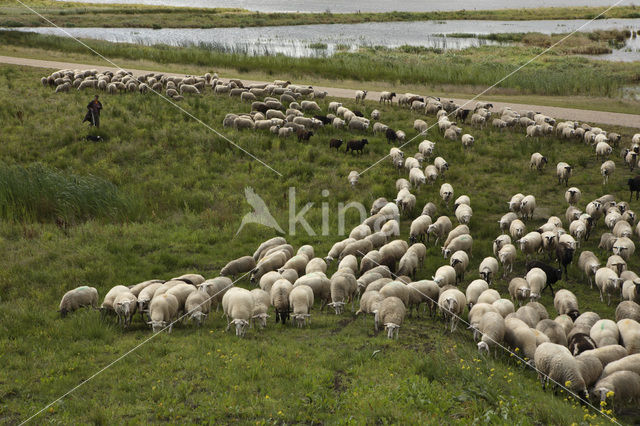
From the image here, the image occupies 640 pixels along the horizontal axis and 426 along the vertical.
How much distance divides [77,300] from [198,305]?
2.93 metres

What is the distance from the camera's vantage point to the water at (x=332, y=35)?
57062mm

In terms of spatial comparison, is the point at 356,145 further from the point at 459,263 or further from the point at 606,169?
the point at 459,263

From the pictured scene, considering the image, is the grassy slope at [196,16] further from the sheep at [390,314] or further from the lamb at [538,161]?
the sheep at [390,314]

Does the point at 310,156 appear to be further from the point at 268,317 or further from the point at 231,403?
the point at 231,403

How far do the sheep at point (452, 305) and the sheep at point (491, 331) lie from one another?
0.89 m

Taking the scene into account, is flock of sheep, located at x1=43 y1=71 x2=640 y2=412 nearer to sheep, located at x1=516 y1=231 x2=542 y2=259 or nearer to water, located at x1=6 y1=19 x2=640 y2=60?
sheep, located at x1=516 y1=231 x2=542 y2=259

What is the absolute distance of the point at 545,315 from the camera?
12.5 metres

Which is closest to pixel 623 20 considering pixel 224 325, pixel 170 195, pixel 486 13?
pixel 486 13

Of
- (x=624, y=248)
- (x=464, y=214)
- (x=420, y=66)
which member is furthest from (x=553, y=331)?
(x=420, y=66)

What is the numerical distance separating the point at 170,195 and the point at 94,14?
232 feet

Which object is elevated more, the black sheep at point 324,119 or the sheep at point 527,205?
the black sheep at point 324,119

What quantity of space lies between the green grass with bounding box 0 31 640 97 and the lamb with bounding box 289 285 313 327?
92.8 ft

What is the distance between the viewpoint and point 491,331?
A: 453 inches

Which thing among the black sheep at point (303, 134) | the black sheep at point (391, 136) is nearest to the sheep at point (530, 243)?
the black sheep at point (391, 136)
